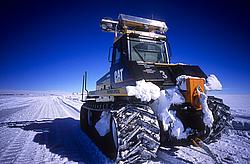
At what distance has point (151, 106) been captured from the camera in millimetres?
4109

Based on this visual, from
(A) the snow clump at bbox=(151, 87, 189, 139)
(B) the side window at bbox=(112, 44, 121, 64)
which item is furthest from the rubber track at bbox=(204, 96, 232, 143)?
(B) the side window at bbox=(112, 44, 121, 64)

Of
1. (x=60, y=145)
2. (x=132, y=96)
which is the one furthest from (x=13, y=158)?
(x=132, y=96)

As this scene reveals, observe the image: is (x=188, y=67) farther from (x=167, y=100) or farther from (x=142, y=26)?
(x=142, y=26)

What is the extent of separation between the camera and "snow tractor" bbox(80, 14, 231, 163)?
339cm

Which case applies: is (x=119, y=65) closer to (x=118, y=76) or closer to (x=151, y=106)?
(x=118, y=76)

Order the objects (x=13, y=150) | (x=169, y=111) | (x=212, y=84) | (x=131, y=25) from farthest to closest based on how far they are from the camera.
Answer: (x=131, y=25), (x=13, y=150), (x=212, y=84), (x=169, y=111)

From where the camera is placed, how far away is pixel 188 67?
15.9 feet

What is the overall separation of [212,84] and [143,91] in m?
2.10

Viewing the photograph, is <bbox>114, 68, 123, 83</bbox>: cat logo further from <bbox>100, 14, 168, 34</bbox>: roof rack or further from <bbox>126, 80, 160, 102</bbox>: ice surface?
<bbox>100, 14, 168, 34</bbox>: roof rack

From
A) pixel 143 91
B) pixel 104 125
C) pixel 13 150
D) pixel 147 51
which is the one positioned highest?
pixel 147 51

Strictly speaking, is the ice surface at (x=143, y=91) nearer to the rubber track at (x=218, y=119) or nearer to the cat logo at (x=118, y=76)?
the cat logo at (x=118, y=76)

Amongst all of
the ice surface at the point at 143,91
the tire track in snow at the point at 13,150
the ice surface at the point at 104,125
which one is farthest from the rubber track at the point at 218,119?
the tire track in snow at the point at 13,150

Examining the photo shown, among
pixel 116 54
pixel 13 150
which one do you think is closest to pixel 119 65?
pixel 116 54

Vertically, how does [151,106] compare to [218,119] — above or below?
above
